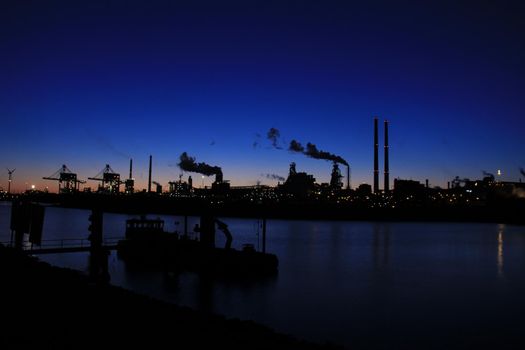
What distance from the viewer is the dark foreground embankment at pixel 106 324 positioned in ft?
36.2

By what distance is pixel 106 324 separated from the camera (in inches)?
500

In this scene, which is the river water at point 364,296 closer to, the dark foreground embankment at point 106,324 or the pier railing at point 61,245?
the pier railing at point 61,245

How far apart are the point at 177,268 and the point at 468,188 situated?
181m

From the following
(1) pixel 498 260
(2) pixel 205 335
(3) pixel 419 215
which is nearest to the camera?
(2) pixel 205 335

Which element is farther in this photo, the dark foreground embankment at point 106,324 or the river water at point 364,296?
the river water at point 364,296

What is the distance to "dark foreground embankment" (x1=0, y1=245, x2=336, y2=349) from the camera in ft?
36.2

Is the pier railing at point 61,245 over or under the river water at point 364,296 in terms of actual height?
over

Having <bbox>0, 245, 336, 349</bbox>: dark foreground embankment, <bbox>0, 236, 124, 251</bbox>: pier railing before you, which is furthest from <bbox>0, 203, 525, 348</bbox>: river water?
<bbox>0, 245, 336, 349</bbox>: dark foreground embankment

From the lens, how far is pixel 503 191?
15800 centimetres

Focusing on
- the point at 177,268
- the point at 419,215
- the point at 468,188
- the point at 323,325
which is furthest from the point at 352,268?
the point at 468,188

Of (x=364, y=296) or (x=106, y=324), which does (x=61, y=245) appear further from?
(x=106, y=324)

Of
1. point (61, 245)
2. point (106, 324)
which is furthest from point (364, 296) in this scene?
point (61, 245)

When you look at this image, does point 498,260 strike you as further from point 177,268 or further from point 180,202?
point 180,202

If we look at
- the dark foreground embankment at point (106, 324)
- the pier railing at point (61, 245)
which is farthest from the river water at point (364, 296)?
the dark foreground embankment at point (106, 324)
